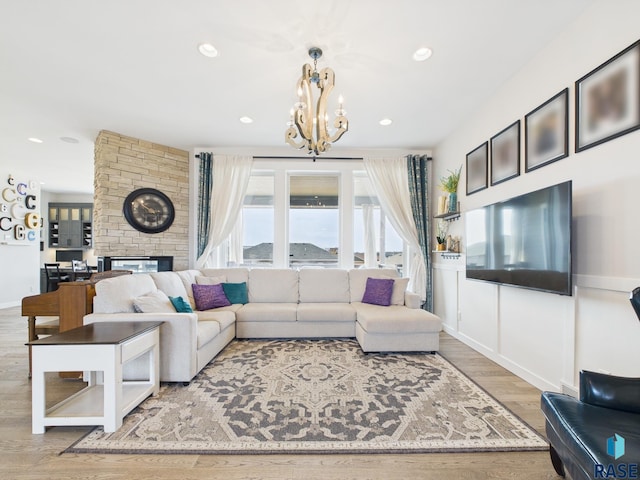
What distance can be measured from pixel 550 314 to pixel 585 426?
4.54ft

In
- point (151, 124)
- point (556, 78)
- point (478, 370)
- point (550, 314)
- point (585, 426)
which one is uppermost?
point (151, 124)

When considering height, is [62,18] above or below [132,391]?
above

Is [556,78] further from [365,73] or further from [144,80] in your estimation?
[144,80]

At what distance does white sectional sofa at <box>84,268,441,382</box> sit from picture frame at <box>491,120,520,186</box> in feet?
5.52

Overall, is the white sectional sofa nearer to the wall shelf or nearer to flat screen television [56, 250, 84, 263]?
the wall shelf

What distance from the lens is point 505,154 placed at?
2.92m

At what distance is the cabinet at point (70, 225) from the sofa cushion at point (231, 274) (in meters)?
6.27

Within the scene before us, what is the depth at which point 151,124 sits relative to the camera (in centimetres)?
385

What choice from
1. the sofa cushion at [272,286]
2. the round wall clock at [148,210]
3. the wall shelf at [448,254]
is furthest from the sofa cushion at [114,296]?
the wall shelf at [448,254]

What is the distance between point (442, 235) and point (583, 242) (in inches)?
87.9

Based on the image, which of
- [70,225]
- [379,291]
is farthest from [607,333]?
[70,225]

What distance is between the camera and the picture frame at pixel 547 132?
2207mm

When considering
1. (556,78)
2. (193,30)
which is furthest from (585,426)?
(193,30)

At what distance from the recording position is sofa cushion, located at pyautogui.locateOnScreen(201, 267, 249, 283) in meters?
4.19
